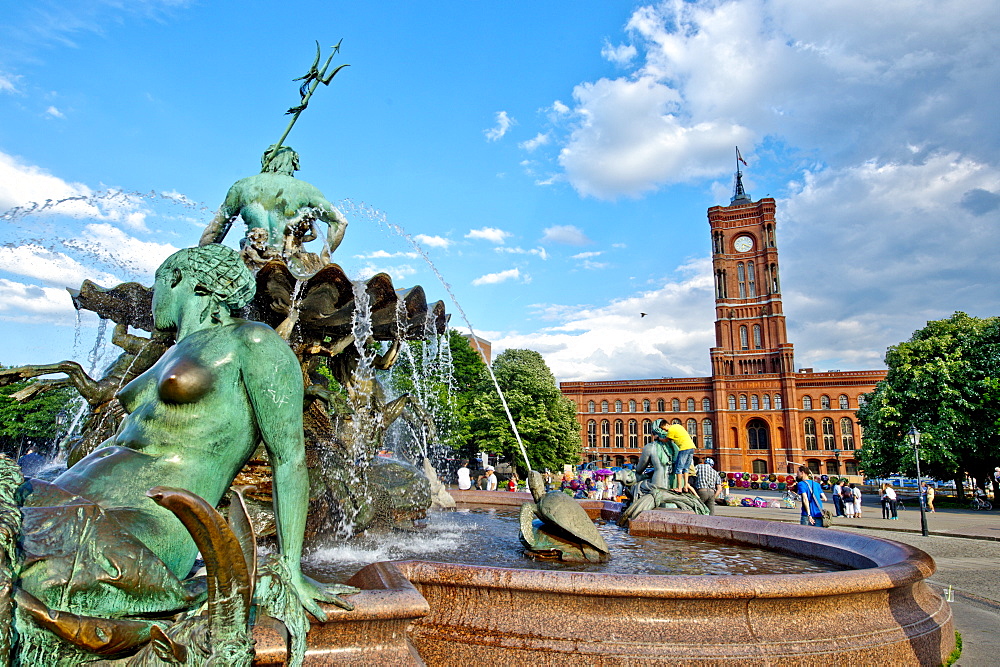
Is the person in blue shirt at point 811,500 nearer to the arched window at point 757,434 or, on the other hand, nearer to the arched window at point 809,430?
the arched window at point 757,434

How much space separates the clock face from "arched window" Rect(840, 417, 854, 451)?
26.6 meters

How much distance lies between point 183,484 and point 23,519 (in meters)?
0.41

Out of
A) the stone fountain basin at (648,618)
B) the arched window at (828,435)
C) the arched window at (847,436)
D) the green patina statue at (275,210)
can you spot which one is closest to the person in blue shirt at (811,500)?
the stone fountain basin at (648,618)

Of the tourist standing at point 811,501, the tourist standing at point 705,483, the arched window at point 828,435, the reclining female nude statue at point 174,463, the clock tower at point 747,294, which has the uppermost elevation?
the clock tower at point 747,294

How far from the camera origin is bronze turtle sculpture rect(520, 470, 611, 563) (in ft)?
18.5

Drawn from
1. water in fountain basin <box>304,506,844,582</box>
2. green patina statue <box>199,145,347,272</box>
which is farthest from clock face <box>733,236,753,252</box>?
green patina statue <box>199,145,347,272</box>

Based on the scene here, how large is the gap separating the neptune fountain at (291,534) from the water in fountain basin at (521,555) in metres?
0.25

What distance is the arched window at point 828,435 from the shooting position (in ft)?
230

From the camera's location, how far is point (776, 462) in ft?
234

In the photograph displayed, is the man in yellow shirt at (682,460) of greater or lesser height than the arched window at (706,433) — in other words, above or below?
below

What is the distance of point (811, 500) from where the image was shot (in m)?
13.2

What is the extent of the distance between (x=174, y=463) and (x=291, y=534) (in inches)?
16.0

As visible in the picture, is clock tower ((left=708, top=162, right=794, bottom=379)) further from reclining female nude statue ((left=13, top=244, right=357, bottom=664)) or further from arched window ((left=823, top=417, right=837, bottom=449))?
reclining female nude statue ((left=13, top=244, right=357, bottom=664))

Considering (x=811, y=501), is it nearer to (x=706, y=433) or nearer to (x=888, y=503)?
(x=888, y=503)
